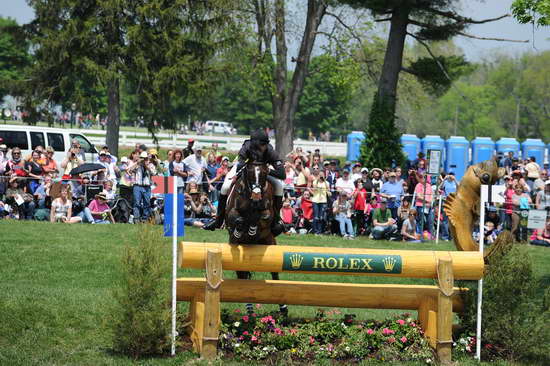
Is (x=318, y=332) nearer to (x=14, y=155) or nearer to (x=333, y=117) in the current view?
(x=14, y=155)

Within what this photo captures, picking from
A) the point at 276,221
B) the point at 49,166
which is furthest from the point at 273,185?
the point at 49,166

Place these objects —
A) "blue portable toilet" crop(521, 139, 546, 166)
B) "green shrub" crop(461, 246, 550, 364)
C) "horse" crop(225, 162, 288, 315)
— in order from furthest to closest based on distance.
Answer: "blue portable toilet" crop(521, 139, 546, 166), "green shrub" crop(461, 246, 550, 364), "horse" crop(225, 162, 288, 315)

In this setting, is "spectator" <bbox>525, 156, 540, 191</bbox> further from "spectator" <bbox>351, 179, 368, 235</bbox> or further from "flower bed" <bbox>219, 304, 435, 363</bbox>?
"flower bed" <bbox>219, 304, 435, 363</bbox>

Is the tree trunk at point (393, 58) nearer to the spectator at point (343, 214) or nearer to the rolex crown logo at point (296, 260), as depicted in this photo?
the spectator at point (343, 214)

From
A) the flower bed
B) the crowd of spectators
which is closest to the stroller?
the crowd of spectators

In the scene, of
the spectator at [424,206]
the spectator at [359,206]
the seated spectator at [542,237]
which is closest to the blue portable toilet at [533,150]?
the seated spectator at [542,237]

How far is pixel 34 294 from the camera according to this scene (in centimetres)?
1104

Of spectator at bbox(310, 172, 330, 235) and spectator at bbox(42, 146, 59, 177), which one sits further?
spectator at bbox(310, 172, 330, 235)

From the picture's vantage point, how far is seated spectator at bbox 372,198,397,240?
19.3 meters

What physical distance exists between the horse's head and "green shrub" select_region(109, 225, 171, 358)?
1.23 meters

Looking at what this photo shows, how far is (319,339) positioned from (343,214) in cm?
1034

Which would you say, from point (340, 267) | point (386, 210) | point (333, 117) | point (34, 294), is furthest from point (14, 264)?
point (333, 117)

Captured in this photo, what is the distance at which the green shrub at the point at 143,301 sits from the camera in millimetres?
8570

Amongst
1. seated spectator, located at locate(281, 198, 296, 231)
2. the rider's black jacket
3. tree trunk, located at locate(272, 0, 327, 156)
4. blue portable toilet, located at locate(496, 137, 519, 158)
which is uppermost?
tree trunk, located at locate(272, 0, 327, 156)
